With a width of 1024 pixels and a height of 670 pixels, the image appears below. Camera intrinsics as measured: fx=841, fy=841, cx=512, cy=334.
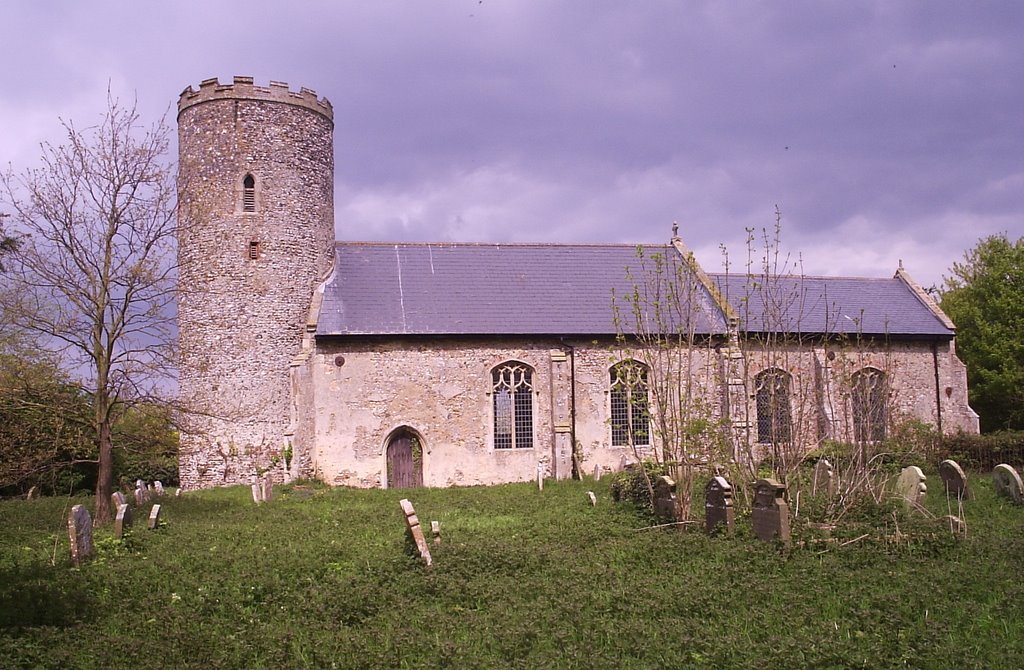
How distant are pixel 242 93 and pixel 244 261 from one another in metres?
4.82

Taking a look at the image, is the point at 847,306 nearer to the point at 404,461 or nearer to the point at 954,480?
→ the point at 954,480

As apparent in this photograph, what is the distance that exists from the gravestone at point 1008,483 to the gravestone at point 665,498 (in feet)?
21.2

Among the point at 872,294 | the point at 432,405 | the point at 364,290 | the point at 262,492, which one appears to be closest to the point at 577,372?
the point at 432,405

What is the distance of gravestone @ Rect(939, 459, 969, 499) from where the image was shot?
616 inches

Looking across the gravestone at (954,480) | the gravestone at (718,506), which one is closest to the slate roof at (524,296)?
the gravestone at (954,480)

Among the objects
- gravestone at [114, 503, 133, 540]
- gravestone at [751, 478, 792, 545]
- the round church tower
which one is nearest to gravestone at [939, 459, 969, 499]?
gravestone at [751, 478, 792, 545]

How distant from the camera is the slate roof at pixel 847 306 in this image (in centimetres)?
2659

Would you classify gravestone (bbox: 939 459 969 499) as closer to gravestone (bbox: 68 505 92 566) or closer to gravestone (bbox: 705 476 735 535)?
gravestone (bbox: 705 476 735 535)

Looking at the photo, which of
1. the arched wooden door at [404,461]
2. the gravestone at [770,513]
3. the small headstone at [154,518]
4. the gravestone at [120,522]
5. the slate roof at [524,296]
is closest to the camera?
the gravestone at [770,513]

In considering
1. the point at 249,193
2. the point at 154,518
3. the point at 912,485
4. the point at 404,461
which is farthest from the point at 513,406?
the point at 912,485

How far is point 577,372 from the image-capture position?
24.3 meters

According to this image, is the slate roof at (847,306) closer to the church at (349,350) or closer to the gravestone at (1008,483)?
the church at (349,350)

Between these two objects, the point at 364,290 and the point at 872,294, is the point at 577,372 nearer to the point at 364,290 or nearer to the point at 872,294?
the point at 364,290

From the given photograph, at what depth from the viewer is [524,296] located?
25.8 meters
